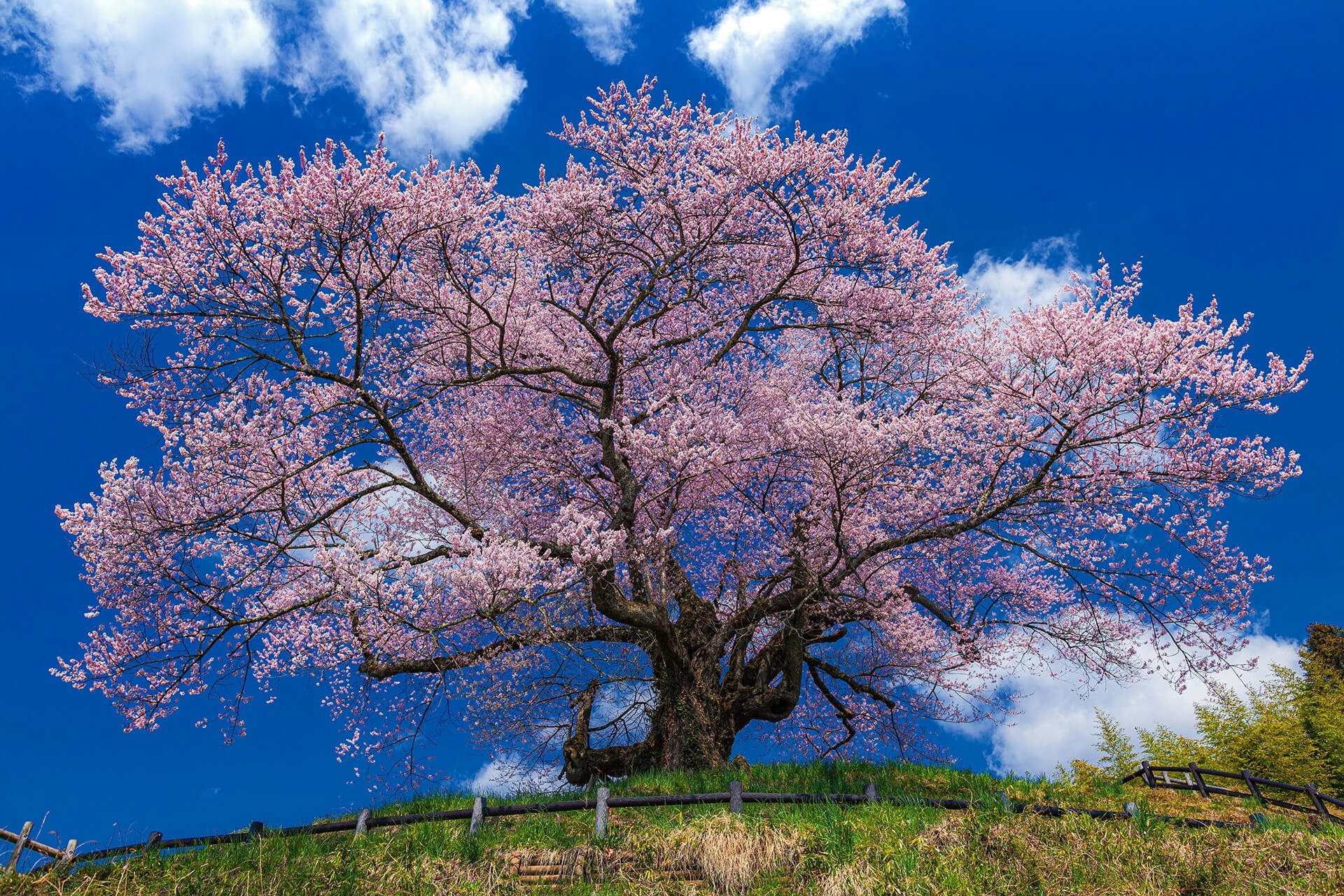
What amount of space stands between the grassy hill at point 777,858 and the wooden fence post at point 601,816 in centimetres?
9

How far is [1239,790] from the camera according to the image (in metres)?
15.1

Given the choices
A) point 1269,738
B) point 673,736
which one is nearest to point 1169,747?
point 1269,738

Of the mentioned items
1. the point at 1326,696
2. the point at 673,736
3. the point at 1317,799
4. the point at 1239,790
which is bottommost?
the point at 1317,799

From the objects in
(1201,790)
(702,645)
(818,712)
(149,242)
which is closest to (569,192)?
(149,242)

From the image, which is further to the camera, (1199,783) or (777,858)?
(1199,783)

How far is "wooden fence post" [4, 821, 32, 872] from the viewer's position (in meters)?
6.50

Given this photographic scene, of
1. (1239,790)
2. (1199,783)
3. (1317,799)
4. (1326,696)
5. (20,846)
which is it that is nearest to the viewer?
(20,846)

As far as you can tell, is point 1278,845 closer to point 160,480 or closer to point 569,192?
point 569,192

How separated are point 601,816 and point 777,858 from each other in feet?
6.26

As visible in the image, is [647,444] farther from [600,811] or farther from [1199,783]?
[1199,783]

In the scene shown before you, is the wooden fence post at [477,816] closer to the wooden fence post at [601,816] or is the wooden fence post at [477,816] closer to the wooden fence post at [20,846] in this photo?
the wooden fence post at [601,816]

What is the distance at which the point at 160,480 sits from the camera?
381 inches

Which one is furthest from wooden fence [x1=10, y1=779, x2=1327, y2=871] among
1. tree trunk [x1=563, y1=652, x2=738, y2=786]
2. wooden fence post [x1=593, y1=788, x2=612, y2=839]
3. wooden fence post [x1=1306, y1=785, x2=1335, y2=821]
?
wooden fence post [x1=1306, y1=785, x2=1335, y2=821]

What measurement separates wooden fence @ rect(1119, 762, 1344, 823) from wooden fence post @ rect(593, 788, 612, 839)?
480 inches
